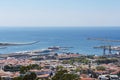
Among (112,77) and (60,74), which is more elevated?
(60,74)

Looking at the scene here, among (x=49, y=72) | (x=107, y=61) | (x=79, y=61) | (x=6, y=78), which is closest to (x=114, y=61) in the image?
(x=107, y=61)

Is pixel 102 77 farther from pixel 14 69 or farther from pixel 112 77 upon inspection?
pixel 14 69

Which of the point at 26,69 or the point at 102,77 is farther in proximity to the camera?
the point at 102,77

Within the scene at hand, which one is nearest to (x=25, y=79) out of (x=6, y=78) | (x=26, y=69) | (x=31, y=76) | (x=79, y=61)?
(x=31, y=76)

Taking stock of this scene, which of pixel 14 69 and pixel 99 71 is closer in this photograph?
pixel 99 71

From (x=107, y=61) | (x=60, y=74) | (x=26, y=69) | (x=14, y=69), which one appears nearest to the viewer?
(x=60, y=74)

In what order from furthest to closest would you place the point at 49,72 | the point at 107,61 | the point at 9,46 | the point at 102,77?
the point at 9,46 < the point at 107,61 < the point at 49,72 < the point at 102,77

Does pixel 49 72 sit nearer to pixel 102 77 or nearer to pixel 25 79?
pixel 102 77

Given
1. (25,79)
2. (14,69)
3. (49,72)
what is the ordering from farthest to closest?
(14,69) < (49,72) < (25,79)

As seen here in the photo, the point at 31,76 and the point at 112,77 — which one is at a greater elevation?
the point at 31,76
